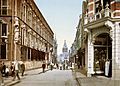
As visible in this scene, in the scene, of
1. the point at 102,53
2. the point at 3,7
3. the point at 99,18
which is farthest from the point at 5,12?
the point at 99,18

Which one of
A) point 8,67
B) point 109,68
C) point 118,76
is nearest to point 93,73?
point 109,68

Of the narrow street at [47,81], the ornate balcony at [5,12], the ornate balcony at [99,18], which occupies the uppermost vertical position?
the ornate balcony at [5,12]

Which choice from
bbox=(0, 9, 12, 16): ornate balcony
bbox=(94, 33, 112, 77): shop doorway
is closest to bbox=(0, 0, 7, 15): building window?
bbox=(0, 9, 12, 16): ornate balcony

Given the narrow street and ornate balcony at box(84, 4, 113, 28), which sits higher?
ornate balcony at box(84, 4, 113, 28)

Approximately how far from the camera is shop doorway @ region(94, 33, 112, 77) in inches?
1238

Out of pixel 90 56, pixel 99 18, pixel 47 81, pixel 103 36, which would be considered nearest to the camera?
pixel 99 18

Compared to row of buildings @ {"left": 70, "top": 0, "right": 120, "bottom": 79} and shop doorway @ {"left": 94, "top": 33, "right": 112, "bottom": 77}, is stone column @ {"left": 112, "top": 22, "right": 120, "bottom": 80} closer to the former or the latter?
row of buildings @ {"left": 70, "top": 0, "right": 120, "bottom": 79}

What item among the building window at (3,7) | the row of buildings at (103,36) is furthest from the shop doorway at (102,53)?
the building window at (3,7)

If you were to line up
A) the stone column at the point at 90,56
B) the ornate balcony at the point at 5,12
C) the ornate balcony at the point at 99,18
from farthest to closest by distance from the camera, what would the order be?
the ornate balcony at the point at 5,12 < the stone column at the point at 90,56 < the ornate balcony at the point at 99,18

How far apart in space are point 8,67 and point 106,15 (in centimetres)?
1526

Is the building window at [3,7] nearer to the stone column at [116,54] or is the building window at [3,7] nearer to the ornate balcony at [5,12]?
the ornate balcony at [5,12]

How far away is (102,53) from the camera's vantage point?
114 feet

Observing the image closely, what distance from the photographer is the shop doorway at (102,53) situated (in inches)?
1238

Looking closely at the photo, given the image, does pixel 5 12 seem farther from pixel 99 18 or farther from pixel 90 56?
pixel 99 18
